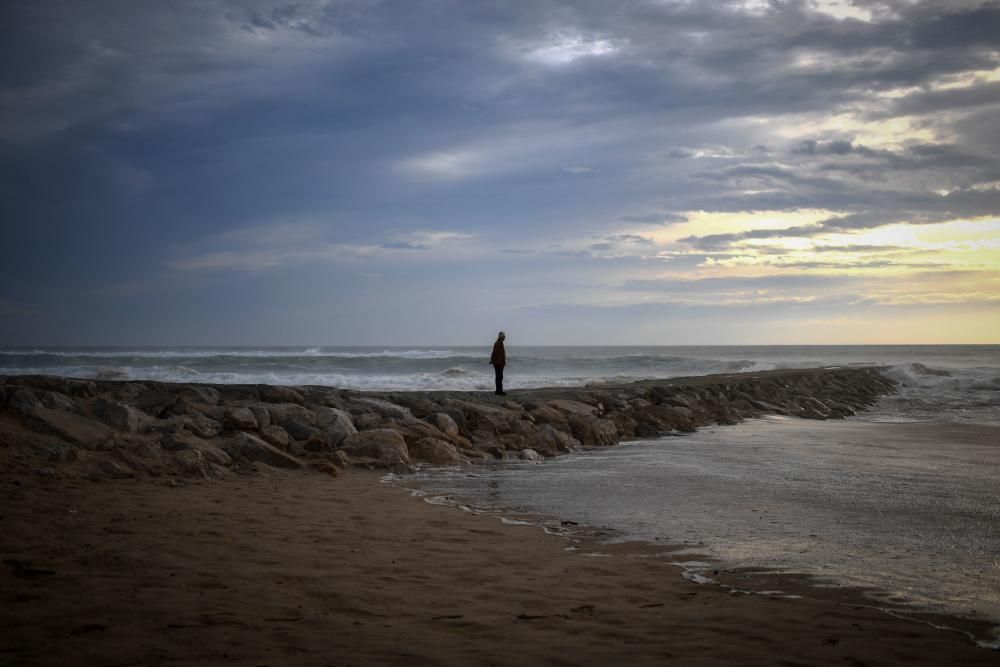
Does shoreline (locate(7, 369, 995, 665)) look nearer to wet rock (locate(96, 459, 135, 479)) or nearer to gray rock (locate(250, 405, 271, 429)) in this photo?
wet rock (locate(96, 459, 135, 479))

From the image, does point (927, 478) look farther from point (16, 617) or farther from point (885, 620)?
point (16, 617)

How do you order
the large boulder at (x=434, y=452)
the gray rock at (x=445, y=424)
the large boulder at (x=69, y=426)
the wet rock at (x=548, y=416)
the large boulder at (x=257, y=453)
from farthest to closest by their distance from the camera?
1. the wet rock at (x=548, y=416)
2. the gray rock at (x=445, y=424)
3. the large boulder at (x=434, y=452)
4. the large boulder at (x=257, y=453)
5. the large boulder at (x=69, y=426)

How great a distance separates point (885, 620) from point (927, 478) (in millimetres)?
5653

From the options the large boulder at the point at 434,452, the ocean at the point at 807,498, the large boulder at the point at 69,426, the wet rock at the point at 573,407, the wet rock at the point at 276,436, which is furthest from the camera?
the wet rock at the point at 573,407

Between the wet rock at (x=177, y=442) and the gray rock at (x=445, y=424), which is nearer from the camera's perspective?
the wet rock at (x=177, y=442)

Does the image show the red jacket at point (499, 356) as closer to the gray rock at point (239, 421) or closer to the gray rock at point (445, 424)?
the gray rock at point (445, 424)

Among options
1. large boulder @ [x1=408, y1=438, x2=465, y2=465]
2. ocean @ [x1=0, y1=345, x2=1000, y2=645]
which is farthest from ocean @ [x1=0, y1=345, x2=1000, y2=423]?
large boulder @ [x1=408, y1=438, x2=465, y2=465]

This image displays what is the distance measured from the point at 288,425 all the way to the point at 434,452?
213 cm

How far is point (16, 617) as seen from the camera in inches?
138

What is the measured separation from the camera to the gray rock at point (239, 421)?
9609 millimetres

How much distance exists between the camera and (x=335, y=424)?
10.3 metres

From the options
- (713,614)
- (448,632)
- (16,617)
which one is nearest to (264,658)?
(448,632)

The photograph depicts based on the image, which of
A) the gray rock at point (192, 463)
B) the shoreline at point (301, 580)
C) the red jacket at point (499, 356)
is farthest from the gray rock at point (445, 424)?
the red jacket at point (499, 356)

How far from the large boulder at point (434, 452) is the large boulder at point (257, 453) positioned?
1.91 meters
